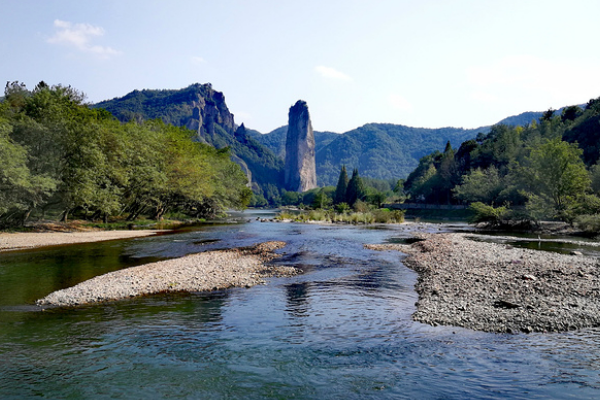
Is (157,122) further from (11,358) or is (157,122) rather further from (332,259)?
(11,358)

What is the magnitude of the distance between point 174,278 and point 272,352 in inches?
410

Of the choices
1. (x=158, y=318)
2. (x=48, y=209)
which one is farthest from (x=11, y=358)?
(x=48, y=209)

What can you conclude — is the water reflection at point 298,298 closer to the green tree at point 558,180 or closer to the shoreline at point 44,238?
the shoreline at point 44,238

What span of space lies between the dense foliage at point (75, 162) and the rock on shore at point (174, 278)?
75.0ft

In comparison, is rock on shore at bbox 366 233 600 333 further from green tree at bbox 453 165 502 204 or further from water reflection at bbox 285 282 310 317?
green tree at bbox 453 165 502 204

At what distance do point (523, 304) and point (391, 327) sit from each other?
215 inches

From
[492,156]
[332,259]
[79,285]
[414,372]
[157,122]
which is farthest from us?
[492,156]

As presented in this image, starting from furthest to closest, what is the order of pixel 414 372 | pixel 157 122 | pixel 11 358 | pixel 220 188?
pixel 220 188
pixel 157 122
pixel 11 358
pixel 414 372

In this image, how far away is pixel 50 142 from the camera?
41.3 m

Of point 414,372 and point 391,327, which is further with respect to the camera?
point 391,327

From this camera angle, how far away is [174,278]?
1903 centimetres

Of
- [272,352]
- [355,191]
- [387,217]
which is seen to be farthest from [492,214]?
[355,191]

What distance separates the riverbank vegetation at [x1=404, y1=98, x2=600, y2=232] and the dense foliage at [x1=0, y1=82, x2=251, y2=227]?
48.8 meters

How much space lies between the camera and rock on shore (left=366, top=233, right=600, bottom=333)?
481 inches
